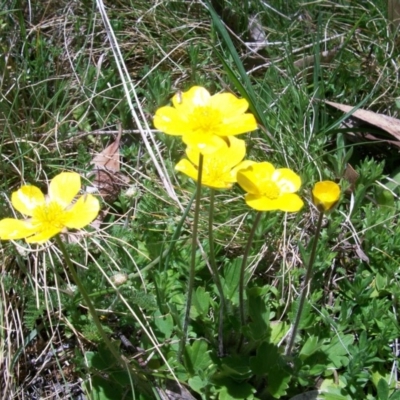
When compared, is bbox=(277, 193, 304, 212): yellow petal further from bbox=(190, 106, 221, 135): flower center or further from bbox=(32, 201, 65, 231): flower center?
bbox=(32, 201, 65, 231): flower center

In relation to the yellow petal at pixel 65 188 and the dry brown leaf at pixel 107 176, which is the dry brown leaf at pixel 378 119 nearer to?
the dry brown leaf at pixel 107 176

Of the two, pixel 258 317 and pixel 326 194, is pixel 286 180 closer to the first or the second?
pixel 326 194

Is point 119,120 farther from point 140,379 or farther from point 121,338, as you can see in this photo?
point 140,379

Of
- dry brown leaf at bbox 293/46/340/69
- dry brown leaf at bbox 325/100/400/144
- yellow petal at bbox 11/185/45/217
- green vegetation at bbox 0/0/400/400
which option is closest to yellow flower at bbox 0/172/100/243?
yellow petal at bbox 11/185/45/217

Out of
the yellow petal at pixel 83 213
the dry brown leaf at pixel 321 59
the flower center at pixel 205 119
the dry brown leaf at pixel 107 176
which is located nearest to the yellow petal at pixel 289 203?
the flower center at pixel 205 119

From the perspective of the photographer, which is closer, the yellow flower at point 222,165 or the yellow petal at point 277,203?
the yellow petal at point 277,203

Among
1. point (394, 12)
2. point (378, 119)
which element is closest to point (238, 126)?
point (378, 119)

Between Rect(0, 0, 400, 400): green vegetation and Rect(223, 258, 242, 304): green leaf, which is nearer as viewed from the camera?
Rect(0, 0, 400, 400): green vegetation

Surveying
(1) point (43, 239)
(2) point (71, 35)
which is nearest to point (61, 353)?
(1) point (43, 239)
